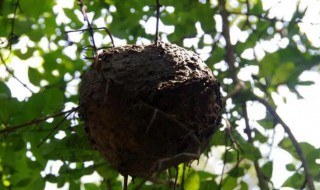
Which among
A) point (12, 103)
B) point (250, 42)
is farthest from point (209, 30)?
point (12, 103)

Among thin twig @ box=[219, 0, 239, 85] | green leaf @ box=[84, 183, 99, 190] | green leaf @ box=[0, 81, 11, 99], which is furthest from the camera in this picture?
thin twig @ box=[219, 0, 239, 85]

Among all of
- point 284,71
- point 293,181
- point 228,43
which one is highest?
point 228,43

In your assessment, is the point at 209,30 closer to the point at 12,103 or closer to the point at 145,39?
the point at 145,39

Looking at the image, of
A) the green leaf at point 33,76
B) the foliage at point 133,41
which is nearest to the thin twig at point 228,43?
the foliage at point 133,41

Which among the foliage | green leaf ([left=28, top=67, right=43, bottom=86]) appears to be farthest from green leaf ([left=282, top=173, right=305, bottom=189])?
green leaf ([left=28, top=67, right=43, bottom=86])

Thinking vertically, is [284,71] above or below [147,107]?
above

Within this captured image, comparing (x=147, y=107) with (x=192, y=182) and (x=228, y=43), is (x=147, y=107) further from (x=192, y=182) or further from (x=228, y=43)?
(x=228, y=43)

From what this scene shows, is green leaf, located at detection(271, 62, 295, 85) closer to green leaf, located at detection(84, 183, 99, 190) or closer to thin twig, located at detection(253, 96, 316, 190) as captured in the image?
thin twig, located at detection(253, 96, 316, 190)

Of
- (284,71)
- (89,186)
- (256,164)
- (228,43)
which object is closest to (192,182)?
(256,164)
